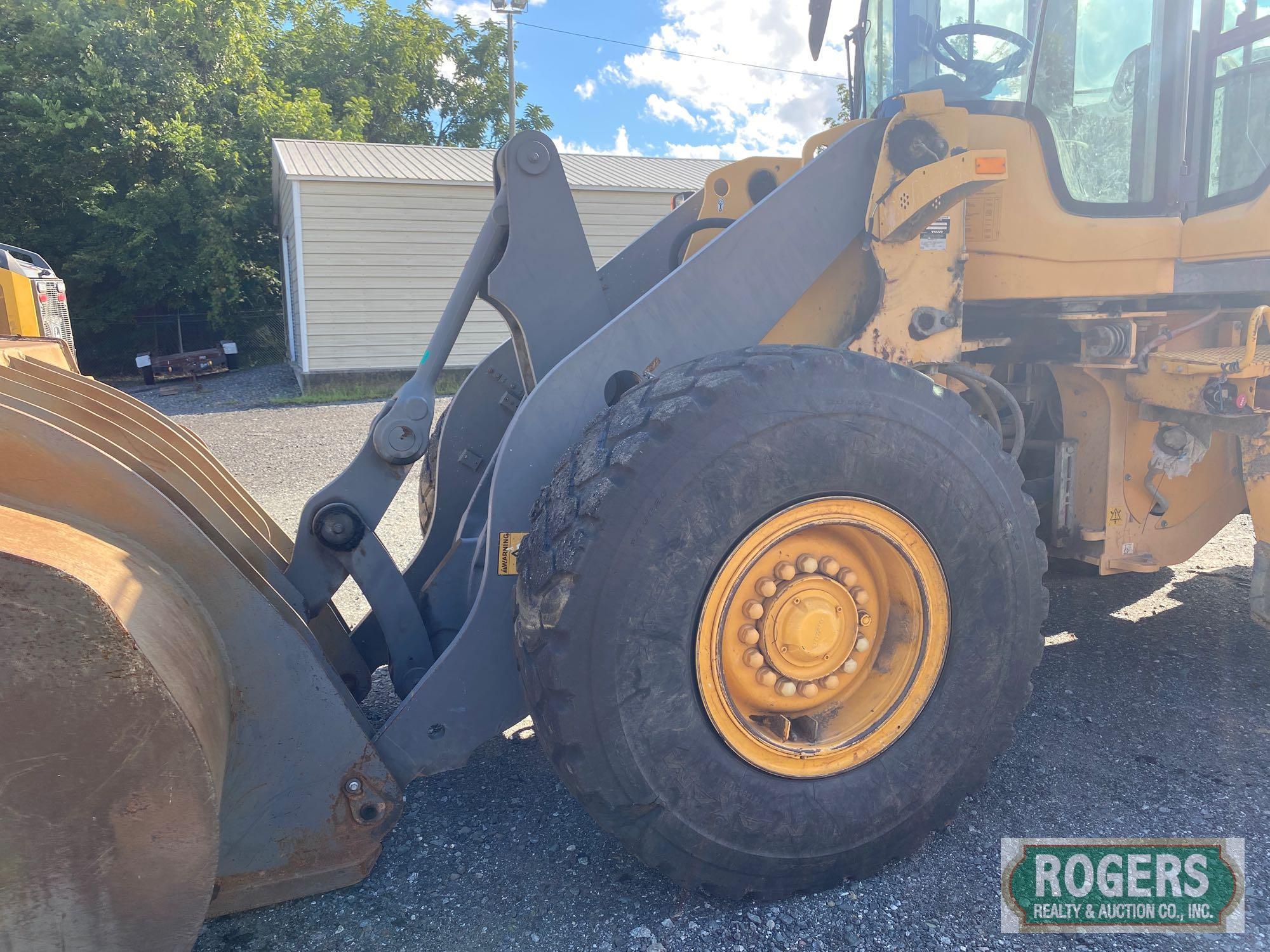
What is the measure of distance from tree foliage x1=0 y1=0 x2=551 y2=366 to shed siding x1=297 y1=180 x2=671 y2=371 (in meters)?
6.36

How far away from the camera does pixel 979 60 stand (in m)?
3.47

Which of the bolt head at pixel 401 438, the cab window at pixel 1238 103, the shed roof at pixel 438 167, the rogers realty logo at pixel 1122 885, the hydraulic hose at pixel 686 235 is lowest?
the rogers realty logo at pixel 1122 885

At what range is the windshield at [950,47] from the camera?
11.0 ft

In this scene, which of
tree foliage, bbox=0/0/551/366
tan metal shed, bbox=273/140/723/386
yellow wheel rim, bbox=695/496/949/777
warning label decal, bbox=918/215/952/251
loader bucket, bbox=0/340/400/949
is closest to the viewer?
loader bucket, bbox=0/340/400/949

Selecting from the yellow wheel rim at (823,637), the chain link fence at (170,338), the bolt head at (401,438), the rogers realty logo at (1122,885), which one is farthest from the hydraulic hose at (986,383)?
the chain link fence at (170,338)

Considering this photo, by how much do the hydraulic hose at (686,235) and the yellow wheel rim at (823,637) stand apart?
5.82 feet

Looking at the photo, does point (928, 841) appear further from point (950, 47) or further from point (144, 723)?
point (950, 47)

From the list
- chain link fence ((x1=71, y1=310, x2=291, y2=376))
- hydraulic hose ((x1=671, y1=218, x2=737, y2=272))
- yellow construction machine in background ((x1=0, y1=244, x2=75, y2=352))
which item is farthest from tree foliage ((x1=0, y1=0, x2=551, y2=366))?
hydraulic hose ((x1=671, y1=218, x2=737, y2=272))

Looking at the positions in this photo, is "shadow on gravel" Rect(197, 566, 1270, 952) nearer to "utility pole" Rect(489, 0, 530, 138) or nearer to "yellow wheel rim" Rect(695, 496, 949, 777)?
"yellow wheel rim" Rect(695, 496, 949, 777)

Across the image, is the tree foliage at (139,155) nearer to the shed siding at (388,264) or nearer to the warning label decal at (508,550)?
the shed siding at (388,264)

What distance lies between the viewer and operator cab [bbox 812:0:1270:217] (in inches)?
128

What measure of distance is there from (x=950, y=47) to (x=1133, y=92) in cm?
71

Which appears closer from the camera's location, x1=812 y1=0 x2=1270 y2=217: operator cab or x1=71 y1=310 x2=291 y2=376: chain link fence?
x1=812 y1=0 x2=1270 y2=217: operator cab

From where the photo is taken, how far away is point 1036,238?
3238 millimetres
